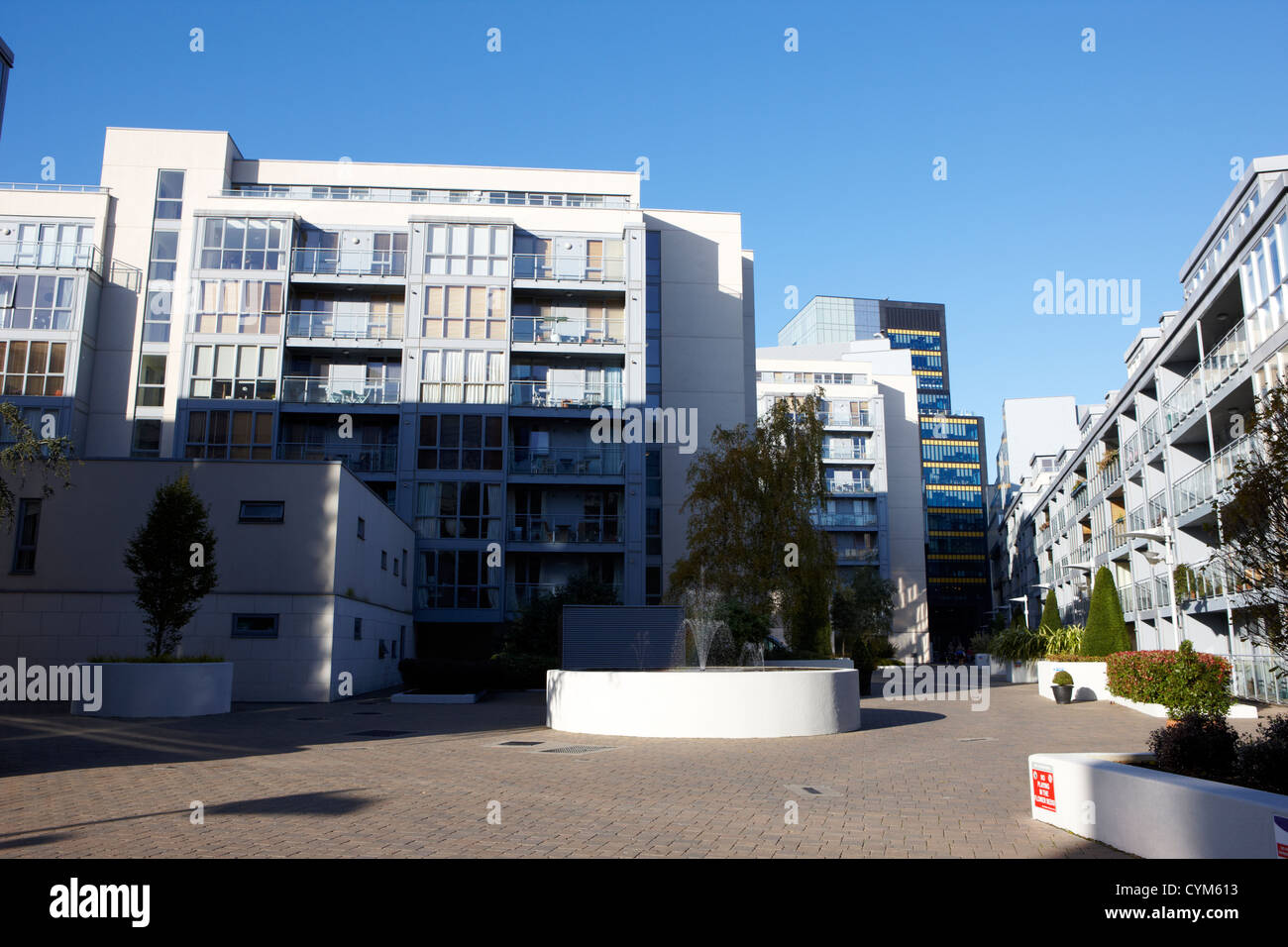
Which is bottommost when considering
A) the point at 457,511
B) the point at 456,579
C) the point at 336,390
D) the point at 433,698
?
the point at 433,698

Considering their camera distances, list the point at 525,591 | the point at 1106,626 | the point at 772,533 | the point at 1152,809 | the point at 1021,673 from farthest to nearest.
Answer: the point at 1021,673 < the point at 525,591 < the point at 772,533 < the point at 1106,626 < the point at 1152,809

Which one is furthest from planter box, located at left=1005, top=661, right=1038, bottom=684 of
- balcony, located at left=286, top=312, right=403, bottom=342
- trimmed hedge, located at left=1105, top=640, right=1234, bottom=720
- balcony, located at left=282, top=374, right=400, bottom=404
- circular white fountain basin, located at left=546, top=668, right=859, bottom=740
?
balcony, located at left=286, top=312, right=403, bottom=342

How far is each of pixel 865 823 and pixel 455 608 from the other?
29.6m

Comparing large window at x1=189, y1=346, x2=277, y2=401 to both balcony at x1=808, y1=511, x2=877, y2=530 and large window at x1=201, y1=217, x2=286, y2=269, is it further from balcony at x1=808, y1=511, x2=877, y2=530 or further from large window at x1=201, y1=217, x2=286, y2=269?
balcony at x1=808, y1=511, x2=877, y2=530

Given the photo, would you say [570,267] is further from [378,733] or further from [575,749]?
[575,749]

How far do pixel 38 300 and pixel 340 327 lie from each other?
39.1 ft

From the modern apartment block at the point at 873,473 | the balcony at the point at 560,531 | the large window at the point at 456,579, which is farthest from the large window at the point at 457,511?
the modern apartment block at the point at 873,473

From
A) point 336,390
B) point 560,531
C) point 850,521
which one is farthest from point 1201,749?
point 850,521

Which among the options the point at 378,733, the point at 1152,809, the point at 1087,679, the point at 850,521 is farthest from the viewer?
the point at 850,521

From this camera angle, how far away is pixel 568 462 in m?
37.8

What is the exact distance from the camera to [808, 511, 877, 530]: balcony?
223ft
